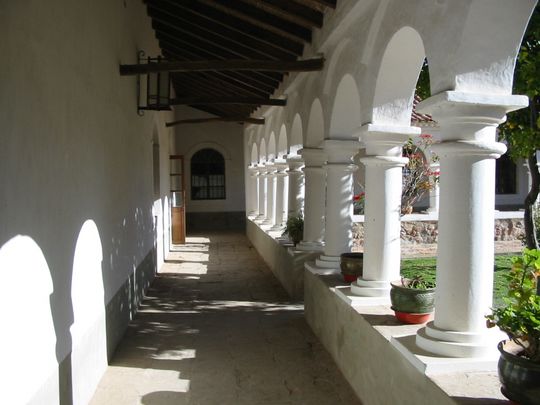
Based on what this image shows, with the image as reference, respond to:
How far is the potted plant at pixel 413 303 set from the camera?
139 inches

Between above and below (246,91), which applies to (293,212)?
below

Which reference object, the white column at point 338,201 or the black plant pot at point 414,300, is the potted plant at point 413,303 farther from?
the white column at point 338,201

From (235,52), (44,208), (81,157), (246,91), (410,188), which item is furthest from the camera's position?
(246,91)

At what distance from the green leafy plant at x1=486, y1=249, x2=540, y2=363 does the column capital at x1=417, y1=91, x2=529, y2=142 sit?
71 cm

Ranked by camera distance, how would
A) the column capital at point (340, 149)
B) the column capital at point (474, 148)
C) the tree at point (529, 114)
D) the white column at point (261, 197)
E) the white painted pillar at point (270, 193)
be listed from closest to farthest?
the column capital at point (474, 148)
the tree at point (529, 114)
the column capital at point (340, 149)
the white painted pillar at point (270, 193)
the white column at point (261, 197)

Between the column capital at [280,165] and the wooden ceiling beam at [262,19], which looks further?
the column capital at [280,165]

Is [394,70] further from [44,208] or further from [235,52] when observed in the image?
[235,52]

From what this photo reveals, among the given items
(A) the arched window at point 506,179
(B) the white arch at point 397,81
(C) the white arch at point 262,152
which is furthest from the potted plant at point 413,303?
(A) the arched window at point 506,179

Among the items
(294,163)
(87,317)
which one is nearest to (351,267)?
(87,317)

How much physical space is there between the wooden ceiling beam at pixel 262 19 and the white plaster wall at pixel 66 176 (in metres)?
1.22

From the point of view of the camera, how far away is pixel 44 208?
10.1ft

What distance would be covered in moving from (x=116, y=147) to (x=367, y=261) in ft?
9.43

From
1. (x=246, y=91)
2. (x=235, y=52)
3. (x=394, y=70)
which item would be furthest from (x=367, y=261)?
(x=246, y=91)

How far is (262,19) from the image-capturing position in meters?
6.17
